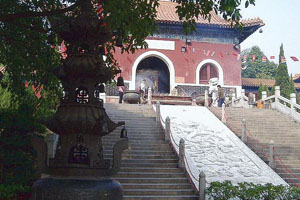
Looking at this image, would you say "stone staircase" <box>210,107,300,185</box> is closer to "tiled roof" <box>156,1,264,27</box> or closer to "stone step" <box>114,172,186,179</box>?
"stone step" <box>114,172,186,179</box>

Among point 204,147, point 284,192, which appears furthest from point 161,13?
point 284,192

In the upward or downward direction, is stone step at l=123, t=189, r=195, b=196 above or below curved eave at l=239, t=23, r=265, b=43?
below

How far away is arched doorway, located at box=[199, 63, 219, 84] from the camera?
24.3 metres

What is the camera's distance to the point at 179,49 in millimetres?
23812

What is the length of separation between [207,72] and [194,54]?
1.52 meters

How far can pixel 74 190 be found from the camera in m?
4.20

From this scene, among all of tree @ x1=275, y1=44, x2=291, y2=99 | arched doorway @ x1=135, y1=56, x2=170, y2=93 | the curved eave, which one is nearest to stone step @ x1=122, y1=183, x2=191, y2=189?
arched doorway @ x1=135, y1=56, x2=170, y2=93

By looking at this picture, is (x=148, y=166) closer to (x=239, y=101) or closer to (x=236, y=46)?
(x=239, y=101)

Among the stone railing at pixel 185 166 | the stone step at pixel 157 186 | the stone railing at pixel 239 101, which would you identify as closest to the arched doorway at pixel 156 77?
the stone railing at pixel 239 101

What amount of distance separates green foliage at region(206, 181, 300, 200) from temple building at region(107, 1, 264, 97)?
14848 mm

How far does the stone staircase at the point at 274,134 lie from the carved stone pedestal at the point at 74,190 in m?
7.90

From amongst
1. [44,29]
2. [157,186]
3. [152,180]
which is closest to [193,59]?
[152,180]

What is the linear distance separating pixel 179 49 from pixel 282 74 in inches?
402

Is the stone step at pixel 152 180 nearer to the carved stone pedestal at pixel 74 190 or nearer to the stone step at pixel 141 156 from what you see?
the stone step at pixel 141 156
